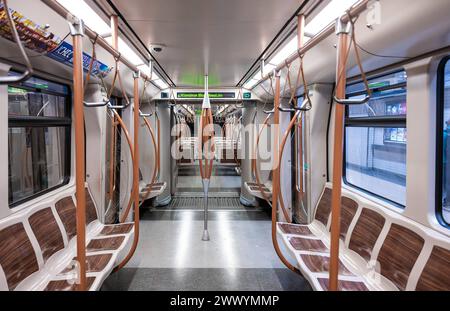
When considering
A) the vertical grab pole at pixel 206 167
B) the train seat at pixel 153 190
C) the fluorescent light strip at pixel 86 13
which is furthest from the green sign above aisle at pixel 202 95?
the fluorescent light strip at pixel 86 13

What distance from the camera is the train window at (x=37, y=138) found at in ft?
8.00

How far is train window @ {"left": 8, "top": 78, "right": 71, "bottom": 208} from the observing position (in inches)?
96.0

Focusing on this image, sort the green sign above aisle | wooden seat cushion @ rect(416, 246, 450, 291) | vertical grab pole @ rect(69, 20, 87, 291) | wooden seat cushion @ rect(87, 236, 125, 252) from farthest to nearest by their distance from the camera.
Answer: the green sign above aisle
wooden seat cushion @ rect(87, 236, 125, 252)
wooden seat cushion @ rect(416, 246, 450, 291)
vertical grab pole @ rect(69, 20, 87, 291)

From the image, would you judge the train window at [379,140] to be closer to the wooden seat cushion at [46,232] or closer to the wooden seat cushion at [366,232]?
the wooden seat cushion at [366,232]

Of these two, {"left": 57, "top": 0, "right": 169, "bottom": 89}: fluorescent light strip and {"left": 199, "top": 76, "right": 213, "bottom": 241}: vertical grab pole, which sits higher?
{"left": 57, "top": 0, "right": 169, "bottom": 89}: fluorescent light strip

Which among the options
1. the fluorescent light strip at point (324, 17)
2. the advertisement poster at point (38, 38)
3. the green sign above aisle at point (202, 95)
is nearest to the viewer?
the advertisement poster at point (38, 38)

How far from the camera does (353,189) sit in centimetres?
304

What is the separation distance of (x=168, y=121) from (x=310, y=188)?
3811 millimetres

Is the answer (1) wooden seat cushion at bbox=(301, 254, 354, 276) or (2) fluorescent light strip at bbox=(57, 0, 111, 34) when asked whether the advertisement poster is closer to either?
(2) fluorescent light strip at bbox=(57, 0, 111, 34)

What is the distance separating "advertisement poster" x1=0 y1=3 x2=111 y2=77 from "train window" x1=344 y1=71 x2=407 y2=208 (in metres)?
2.68

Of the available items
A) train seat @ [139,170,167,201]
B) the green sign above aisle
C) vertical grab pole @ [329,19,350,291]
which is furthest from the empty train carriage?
the green sign above aisle

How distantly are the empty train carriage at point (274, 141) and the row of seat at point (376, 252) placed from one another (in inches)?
0.5

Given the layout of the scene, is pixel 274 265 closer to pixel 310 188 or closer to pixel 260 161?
pixel 310 188
